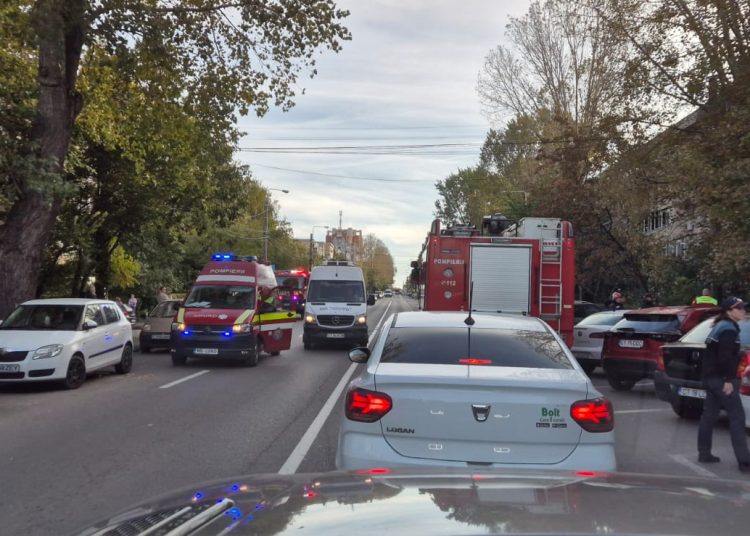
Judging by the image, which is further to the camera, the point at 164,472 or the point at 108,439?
the point at 108,439

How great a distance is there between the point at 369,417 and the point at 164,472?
2.94 m

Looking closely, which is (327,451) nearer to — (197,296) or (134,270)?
(197,296)

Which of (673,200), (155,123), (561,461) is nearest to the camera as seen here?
(561,461)

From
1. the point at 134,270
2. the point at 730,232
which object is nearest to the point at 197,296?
the point at 730,232

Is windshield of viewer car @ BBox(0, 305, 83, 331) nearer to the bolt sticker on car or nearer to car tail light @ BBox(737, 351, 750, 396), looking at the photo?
the bolt sticker on car

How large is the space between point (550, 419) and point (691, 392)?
5.80 meters

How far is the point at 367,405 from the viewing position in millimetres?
4691

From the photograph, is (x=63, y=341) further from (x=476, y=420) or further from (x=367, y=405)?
(x=476, y=420)

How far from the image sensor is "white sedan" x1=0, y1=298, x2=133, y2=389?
38.0ft

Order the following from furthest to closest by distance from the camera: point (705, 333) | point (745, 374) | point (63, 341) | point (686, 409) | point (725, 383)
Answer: point (63, 341) < point (686, 409) < point (705, 333) < point (745, 374) < point (725, 383)

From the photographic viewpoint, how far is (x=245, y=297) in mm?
16703

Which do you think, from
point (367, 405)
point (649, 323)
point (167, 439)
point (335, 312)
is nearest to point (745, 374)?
point (649, 323)

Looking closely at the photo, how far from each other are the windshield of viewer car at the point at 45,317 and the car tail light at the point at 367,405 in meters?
9.43

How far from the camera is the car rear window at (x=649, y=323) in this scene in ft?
40.8
